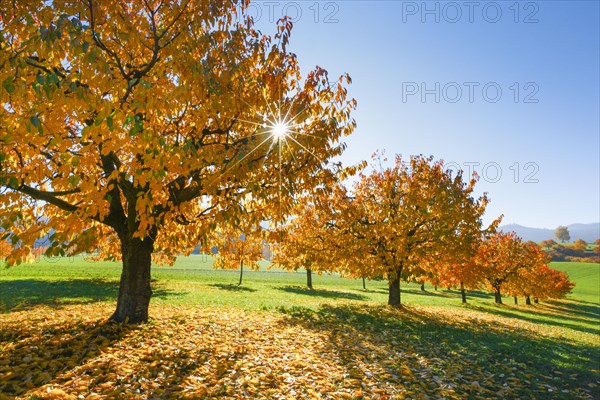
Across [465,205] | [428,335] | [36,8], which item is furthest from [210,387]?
[465,205]

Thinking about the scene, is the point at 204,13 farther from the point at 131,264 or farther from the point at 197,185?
the point at 131,264

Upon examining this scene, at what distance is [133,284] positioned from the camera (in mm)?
9805

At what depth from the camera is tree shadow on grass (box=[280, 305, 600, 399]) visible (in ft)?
24.8

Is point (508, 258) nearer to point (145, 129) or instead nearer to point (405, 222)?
point (405, 222)

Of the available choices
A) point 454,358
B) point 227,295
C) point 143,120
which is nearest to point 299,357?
point 454,358

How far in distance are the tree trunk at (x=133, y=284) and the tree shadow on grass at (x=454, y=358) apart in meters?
5.75

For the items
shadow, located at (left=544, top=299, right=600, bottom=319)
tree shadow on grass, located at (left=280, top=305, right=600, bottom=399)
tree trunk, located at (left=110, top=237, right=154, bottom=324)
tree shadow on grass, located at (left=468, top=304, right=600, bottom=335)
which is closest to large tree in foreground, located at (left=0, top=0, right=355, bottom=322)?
tree trunk, located at (left=110, top=237, right=154, bottom=324)

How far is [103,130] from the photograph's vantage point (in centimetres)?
582

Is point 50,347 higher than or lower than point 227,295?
higher

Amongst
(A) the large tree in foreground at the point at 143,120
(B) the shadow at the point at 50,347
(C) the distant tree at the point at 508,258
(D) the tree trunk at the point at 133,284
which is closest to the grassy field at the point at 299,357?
(B) the shadow at the point at 50,347

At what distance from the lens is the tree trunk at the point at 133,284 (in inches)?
381

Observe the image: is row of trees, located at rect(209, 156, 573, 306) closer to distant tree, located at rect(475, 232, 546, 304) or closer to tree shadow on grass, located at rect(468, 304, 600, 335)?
tree shadow on grass, located at rect(468, 304, 600, 335)

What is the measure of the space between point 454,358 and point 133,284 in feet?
32.2

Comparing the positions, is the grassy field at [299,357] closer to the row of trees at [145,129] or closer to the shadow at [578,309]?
the row of trees at [145,129]
